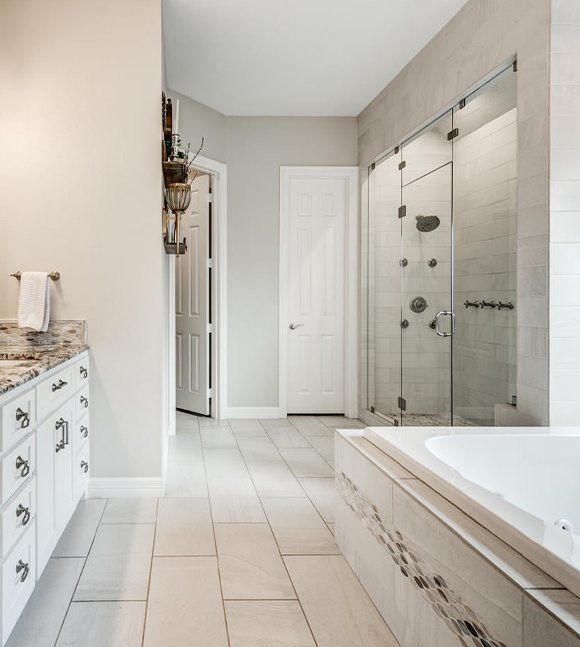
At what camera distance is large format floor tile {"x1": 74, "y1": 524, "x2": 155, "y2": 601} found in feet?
7.54

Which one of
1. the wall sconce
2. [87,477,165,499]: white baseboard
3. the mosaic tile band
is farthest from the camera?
the wall sconce

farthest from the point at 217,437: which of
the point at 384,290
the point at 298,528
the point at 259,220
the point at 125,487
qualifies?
the point at 298,528

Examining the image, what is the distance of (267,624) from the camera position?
2064 millimetres

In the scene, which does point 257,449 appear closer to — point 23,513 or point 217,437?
point 217,437

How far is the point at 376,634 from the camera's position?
1985 mm

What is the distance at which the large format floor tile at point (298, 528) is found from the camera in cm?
270

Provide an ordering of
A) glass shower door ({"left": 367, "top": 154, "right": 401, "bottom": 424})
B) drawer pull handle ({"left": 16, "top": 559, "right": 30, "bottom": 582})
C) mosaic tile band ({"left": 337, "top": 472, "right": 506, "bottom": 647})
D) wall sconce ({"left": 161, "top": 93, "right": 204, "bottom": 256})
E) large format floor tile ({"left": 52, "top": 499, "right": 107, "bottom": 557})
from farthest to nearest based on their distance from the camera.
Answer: glass shower door ({"left": 367, "top": 154, "right": 401, "bottom": 424})
wall sconce ({"left": 161, "top": 93, "right": 204, "bottom": 256})
large format floor tile ({"left": 52, "top": 499, "right": 107, "bottom": 557})
drawer pull handle ({"left": 16, "top": 559, "right": 30, "bottom": 582})
mosaic tile band ({"left": 337, "top": 472, "right": 506, "bottom": 647})

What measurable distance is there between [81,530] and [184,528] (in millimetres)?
469

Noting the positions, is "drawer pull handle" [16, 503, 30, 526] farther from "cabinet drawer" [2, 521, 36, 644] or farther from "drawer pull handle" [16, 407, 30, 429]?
"drawer pull handle" [16, 407, 30, 429]

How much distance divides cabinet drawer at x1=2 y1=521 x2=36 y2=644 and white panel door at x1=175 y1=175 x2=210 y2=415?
3.71 m

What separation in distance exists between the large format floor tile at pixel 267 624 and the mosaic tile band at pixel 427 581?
1.21 feet

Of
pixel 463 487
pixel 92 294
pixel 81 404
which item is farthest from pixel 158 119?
pixel 463 487

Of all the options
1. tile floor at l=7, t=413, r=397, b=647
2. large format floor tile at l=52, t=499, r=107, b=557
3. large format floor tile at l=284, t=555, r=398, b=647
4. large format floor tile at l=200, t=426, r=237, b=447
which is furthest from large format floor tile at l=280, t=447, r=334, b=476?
large format floor tile at l=284, t=555, r=398, b=647

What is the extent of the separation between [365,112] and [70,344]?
11.3 ft
